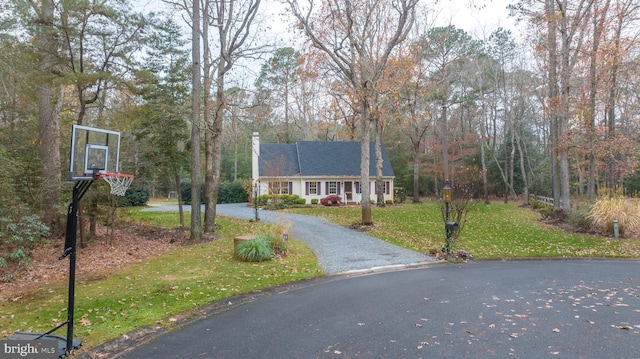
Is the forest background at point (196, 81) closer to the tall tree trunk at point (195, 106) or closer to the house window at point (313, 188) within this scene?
the tall tree trunk at point (195, 106)

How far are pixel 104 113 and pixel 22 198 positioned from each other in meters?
5.28

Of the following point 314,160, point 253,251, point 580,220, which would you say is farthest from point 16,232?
point 314,160

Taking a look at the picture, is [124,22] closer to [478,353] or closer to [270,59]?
[270,59]

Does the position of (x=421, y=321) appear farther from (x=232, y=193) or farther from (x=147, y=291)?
(x=232, y=193)

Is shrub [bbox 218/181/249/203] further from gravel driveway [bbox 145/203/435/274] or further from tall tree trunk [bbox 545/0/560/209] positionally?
tall tree trunk [bbox 545/0/560/209]

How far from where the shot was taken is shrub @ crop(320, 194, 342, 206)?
2609cm

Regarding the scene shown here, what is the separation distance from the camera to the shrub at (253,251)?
350 inches

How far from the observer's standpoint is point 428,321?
196 inches

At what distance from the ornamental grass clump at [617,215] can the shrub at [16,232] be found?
16.9 meters

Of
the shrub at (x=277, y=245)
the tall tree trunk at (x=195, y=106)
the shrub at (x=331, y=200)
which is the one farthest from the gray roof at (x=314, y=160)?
the shrub at (x=277, y=245)

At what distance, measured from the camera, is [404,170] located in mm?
36500

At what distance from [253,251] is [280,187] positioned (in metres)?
18.5

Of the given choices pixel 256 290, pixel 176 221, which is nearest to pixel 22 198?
pixel 256 290

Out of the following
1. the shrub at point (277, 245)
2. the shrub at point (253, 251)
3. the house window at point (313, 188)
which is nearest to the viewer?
the shrub at point (253, 251)
